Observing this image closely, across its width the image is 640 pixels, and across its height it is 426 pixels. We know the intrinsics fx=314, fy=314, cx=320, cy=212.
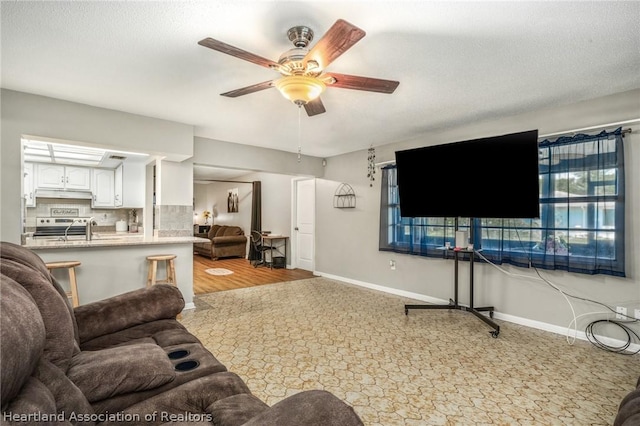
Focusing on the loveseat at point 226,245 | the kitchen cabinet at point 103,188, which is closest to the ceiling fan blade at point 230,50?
the kitchen cabinet at point 103,188

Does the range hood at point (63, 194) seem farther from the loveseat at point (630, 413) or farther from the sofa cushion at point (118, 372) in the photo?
the loveseat at point (630, 413)

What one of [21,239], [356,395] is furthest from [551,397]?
→ [21,239]

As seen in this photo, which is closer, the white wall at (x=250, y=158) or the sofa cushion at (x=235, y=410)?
the sofa cushion at (x=235, y=410)

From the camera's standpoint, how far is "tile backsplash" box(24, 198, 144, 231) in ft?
18.4

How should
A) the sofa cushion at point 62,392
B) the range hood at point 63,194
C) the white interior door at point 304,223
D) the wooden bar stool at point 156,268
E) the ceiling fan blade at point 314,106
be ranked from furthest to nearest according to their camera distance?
the white interior door at point 304,223 → the range hood at point 63,194 → the wooden bar stool at point 156,268 → the ceiling fan blade at point 314,106 → the sofa cushion at point 62,392

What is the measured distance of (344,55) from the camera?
225 cm

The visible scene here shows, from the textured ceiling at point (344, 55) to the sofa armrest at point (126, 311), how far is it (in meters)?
1.68

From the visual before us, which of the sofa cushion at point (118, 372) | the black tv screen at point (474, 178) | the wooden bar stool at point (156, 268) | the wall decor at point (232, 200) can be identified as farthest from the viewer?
the wall decor at point (232, 200)

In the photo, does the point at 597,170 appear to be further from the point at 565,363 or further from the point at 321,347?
the point at 321,347

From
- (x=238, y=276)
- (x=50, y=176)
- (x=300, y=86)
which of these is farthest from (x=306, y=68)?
(x=50, y=176)

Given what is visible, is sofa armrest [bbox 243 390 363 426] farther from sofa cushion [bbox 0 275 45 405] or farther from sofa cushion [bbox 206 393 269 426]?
sofa cushion [bbox 0 275 45 405]

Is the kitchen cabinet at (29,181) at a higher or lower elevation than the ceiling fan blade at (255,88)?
lower

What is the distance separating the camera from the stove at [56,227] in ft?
18.1

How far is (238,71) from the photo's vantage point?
2.50 metres
